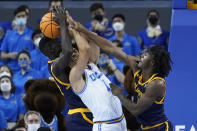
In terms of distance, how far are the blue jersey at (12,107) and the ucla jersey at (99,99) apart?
3753mm

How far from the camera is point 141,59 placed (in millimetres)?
5055

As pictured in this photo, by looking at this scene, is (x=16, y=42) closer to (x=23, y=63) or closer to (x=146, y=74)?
(x=23, y=63)

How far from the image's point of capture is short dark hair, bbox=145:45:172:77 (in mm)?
4930

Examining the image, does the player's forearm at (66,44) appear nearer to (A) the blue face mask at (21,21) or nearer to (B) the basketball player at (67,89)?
(B) the basketball player at (67,89)

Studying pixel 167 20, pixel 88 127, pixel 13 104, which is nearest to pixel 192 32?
pixel 88 127

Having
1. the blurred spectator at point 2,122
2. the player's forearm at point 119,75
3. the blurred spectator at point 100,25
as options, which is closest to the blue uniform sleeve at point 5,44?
the blurred spectator at point 100,25

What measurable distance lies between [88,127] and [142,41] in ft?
17.1

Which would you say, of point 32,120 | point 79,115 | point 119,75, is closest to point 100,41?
point 79,115

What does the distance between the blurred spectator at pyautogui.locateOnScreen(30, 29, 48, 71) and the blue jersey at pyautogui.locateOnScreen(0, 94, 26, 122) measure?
110 cm

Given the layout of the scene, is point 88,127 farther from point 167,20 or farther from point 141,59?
point 167,20

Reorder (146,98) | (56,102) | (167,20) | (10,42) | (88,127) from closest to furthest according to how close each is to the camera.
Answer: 1. (146,98)
2. (88,127)
3. (56,102)
4. (10,42)
5. (167,20)

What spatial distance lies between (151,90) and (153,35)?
5281mm

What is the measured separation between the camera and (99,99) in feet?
16.1

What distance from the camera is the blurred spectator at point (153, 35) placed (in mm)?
10000
